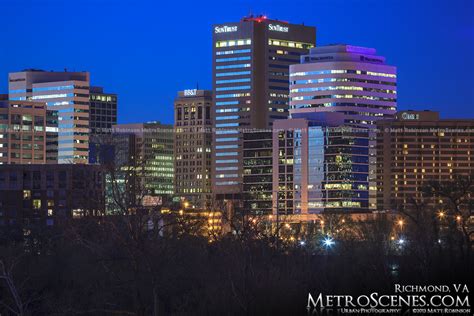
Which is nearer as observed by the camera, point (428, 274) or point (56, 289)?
point (428, 274)

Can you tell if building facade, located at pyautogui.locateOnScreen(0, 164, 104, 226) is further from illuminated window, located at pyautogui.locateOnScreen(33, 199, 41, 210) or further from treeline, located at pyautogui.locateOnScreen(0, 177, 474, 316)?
treeline, located at pyautogui.locateOnScreen(0, 177, 474, 316)

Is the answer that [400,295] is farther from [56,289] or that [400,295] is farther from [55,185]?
[55,185]

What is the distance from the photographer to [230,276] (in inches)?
1842

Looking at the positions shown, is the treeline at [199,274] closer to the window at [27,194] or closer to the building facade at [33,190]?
the building facade at [33,190]

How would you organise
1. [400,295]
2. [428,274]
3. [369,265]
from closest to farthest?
1. [400,295]
2. [428,274]
3. [369,265]

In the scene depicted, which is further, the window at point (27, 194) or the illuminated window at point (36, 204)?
the window at point (27, 194)

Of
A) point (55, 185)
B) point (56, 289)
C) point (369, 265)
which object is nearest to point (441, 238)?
point (369, 265)

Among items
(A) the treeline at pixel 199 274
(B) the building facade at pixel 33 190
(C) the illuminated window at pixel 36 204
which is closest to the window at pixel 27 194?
(B) the building facade at pixel 33 190

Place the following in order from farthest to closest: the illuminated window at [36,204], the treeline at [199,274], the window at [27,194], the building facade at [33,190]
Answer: the window at [27,194], the illuminated window at [36,204], the building facade at [33,190], the treeline at [199,274]

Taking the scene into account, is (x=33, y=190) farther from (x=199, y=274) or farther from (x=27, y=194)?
(x=199, y=274)

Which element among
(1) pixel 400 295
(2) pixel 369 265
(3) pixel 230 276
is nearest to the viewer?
(1) pixel 400 295

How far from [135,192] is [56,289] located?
17905mm

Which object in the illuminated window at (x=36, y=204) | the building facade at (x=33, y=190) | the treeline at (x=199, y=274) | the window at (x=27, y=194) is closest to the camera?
the treeline at (x=199, y=274)

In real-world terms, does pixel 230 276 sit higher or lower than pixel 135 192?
lower
